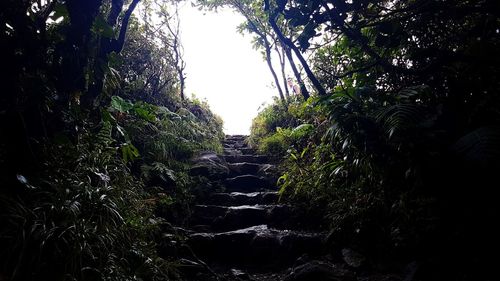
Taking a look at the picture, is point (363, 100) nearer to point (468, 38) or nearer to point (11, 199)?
point (468, 38)

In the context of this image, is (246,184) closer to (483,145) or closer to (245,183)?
(245,183)

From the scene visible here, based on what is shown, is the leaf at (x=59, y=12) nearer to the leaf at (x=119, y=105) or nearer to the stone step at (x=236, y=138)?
the leaf at (x=119, y=105)

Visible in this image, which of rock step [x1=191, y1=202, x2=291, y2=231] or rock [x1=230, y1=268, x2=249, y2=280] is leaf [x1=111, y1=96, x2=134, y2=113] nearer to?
rock step [x1=191, y1=202, x2=291, y2=231]

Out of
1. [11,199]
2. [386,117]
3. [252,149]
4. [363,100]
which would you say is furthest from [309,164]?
[11,199]

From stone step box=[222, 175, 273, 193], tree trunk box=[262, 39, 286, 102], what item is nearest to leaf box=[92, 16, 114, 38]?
stone step box=[222, 175, 273, 193]

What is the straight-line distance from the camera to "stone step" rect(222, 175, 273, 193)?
260 inches

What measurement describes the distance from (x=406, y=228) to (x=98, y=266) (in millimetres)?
2619

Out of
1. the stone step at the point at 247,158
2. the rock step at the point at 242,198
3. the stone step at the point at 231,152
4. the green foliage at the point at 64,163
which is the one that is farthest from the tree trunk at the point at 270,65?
the green foliage at the point at 64,163

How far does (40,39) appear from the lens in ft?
9.29

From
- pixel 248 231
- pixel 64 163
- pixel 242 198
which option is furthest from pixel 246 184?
pixel 64 163

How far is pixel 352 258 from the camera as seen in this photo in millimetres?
3314

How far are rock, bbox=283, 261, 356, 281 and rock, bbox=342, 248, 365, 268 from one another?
0.34 feet

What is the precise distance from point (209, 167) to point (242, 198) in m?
1.19

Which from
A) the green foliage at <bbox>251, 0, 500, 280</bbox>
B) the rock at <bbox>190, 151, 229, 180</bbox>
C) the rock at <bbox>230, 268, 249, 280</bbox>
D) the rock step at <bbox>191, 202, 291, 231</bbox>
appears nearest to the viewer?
the green foliage at <bbox>251, 0, 500, 280</bbox>
